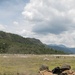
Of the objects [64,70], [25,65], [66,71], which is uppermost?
[25,65]

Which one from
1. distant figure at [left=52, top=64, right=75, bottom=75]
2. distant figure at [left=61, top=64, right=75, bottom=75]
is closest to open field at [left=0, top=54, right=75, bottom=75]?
distant figure at [left=52, top=64, right=75, bottom=75]

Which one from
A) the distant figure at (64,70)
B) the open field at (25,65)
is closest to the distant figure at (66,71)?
the distant figure at (64,70)

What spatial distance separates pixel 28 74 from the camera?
52219 mm

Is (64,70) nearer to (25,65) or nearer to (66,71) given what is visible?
(66,71)

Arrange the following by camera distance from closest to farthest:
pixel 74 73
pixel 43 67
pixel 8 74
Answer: pixel 74 73 < pixel 8 74 < pixel 43 67

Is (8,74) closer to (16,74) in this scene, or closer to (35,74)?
(16,74)

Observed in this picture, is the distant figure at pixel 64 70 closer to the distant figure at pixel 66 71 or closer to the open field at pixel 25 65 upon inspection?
the distant figure at pixel 66 71

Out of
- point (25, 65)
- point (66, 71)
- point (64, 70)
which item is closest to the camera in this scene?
point (66, 71)

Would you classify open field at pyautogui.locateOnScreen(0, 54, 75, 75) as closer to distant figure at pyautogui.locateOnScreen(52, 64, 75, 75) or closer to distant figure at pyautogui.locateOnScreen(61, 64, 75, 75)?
distant figure at pyautogui.locateOnScreen(52, 64, 75, 75)

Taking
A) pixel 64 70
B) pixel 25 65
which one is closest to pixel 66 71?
pixel 64 70

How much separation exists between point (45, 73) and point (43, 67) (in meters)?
4.83

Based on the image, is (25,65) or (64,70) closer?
(64,70)

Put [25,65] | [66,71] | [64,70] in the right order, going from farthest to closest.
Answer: [25,65] < [64,70] < [66,71]

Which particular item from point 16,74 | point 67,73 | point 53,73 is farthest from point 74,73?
point 16,74
